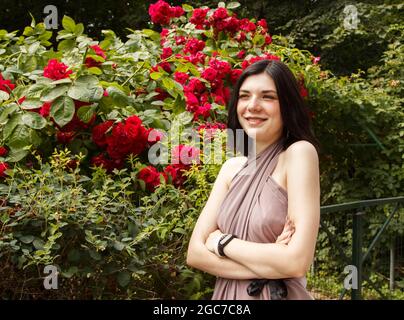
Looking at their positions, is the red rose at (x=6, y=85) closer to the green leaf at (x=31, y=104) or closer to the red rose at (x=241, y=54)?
the green leaf at (x=31, y=104)

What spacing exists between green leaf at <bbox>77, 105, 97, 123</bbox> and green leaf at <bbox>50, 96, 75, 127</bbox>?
70mm

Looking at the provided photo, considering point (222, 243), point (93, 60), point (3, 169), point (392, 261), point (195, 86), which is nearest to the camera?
point (222, 243)

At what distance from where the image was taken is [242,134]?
2148mm

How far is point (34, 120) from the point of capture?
3.02 metres

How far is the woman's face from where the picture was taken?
1.96 metres

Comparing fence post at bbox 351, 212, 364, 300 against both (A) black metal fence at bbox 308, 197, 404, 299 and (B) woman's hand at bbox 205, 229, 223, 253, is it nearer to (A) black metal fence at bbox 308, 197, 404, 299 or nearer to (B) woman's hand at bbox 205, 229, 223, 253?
(A) black metal fence at bbox 308, 197, 404, 299

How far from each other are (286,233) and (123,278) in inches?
28.2

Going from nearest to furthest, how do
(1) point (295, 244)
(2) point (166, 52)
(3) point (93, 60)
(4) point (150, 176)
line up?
1. (1) point (295, 244)
2. (4) point (150, 176)
3. (3) point (93, 60)
4. (2) point (166, 52)

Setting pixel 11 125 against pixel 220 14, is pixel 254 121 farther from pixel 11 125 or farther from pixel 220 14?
pixel 220 14

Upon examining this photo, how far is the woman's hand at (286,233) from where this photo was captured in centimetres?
185

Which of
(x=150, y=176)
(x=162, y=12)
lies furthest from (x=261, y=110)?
(x=162, y=12)
